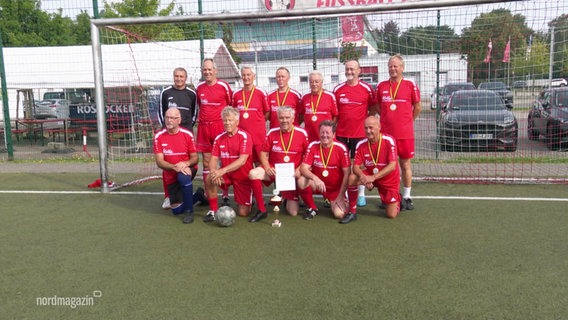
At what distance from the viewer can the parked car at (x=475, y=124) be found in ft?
30.9

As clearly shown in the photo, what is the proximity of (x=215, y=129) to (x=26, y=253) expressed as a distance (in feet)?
9.31

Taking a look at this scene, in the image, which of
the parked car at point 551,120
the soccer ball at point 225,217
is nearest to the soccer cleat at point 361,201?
the soccer ball at point 225,217

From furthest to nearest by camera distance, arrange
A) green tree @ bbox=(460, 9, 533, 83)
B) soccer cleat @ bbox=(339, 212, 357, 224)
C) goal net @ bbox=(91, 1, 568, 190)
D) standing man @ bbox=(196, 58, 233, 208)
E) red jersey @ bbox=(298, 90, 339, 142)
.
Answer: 1. green tree @ bbox=(460, 9, 533, 83)
2. goal net @ bbox=(91, 1, 568, 190)
3. standing man @ bbox=(196, 58, 233, 208)
4. red jersey @ bbox=(298, 90, 339, 142)
5. soccer cleat @ bbox=(339, 212, 357, 224)

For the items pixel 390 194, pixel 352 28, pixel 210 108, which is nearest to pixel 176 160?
pixel 210 108

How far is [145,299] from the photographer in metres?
3.48

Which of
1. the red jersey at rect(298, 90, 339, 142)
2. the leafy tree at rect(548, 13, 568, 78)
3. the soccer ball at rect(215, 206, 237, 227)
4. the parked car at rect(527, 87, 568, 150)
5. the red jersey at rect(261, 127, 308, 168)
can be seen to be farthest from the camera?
the parked car at rect(527, 87, 568, 150)

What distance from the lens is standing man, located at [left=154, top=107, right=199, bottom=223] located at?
5684 mm

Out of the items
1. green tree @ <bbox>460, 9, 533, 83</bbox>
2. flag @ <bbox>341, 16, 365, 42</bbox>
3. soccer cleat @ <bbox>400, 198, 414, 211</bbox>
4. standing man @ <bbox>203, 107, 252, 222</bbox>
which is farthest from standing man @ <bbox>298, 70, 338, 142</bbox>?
green tree @ <bbox>460, 9, 533, 83</bbox>

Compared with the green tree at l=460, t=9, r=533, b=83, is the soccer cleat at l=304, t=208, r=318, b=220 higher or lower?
lower

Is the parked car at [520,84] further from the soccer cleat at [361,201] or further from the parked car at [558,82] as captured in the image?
the soccer cleat at [361,201]

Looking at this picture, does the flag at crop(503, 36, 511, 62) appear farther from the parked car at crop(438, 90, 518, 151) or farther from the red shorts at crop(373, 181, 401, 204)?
the red shorts at crop(373, 181, 401, 204)

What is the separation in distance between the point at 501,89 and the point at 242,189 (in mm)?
5725

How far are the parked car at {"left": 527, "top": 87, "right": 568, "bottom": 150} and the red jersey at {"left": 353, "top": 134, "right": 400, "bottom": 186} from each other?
5.61 m

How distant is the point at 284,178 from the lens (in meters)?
5.32
